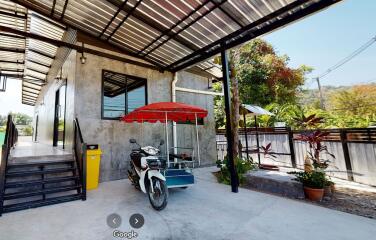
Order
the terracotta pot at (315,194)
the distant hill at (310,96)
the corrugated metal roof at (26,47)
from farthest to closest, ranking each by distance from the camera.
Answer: the distant hill at (310,96) → the corrugated metal roof at (26,47) → the terracotta pot at (315,194)

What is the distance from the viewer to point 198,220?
9.56 feet

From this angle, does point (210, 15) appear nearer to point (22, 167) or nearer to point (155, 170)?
point (155, 170)

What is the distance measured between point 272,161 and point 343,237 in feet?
17.2

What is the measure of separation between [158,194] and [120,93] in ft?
13.1

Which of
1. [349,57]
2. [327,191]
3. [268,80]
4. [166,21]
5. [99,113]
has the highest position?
[349,57]

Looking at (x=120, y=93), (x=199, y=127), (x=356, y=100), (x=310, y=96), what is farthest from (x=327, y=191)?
(x=310, y=96)

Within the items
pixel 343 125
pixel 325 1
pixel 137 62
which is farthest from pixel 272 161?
pixel 137 62

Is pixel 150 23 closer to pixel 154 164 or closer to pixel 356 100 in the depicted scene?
pixel 154 164

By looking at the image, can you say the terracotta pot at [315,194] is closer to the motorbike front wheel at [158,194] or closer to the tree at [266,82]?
the motorbike front wheel at [158,194]

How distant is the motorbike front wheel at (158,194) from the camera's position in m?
3.28

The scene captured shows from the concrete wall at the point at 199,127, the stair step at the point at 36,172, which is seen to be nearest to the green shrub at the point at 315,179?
the concrete wall at the point at 199,127

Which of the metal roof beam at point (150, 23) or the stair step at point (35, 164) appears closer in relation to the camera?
the stair step at point (35, 164)

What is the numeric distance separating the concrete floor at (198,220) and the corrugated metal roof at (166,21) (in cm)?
358

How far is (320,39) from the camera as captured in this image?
68.4 feet
